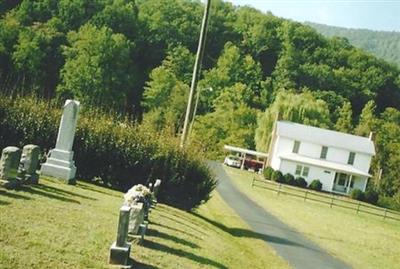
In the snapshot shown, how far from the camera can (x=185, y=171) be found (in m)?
21.6

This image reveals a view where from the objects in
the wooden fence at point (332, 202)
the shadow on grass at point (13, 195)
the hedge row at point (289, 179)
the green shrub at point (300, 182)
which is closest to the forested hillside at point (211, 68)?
the hedge row at point (289, 179)

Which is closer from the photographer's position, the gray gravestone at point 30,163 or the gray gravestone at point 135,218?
the gray gravestone at point 135,218

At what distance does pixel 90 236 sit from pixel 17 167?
3970mm

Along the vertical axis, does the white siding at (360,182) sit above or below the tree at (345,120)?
below

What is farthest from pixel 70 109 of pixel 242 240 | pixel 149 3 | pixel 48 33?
pixel 149 3

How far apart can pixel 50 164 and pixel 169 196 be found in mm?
5023

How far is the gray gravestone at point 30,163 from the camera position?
1537 cm

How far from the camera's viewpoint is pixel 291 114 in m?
82.9

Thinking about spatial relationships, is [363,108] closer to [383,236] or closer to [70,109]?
[383,236]

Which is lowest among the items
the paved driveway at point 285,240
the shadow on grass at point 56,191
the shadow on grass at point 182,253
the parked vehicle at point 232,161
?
the paved driveway at point 285,240

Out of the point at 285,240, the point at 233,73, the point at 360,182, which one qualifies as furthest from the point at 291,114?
the point at 285,240

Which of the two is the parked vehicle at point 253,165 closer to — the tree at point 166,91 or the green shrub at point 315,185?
the tree at point 166,91

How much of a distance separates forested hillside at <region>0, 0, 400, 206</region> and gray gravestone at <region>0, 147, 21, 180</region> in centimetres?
5258

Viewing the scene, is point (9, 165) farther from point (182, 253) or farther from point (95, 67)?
point (95, 67)
